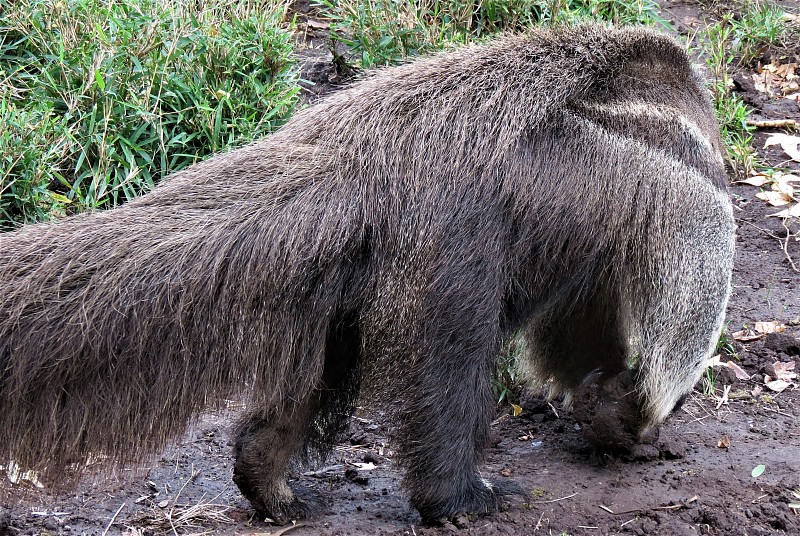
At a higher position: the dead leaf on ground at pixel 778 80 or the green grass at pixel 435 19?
the green grass at pixel 435 19

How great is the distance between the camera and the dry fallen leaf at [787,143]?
23.8 ft

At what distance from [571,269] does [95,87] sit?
335 cm

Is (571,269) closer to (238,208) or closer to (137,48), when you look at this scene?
(238,208)

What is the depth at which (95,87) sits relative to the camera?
593 centimetres

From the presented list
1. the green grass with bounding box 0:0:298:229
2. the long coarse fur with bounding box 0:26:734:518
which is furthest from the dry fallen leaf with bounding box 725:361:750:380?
the green grass with bounding box 0:0:298:229

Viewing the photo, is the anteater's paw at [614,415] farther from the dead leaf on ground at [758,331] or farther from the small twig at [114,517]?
the small twig at [114,517]

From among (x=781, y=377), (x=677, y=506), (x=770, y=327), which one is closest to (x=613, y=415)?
(x=677, y=506)

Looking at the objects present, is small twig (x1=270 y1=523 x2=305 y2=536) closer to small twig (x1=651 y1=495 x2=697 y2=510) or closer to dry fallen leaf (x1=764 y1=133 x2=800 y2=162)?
small twig (x1=651 y1=495 x2=697 y2=510)

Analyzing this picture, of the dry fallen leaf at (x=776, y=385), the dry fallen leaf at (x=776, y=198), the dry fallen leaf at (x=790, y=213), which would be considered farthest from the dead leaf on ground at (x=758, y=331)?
the dry fallen leaf at (x=776, y=198)

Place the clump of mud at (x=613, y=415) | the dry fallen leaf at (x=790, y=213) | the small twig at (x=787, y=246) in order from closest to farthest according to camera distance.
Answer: the clump of mud at (x=613, y=415) < the small twig at (x=787, y=246) < the dry fallen leaf at (x=790, y=213)

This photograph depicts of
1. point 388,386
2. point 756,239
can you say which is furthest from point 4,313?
point 756,239

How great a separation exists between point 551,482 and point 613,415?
46 cm

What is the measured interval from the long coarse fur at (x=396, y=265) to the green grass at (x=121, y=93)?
181cm

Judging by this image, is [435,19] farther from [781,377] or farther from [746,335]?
[781,377]
